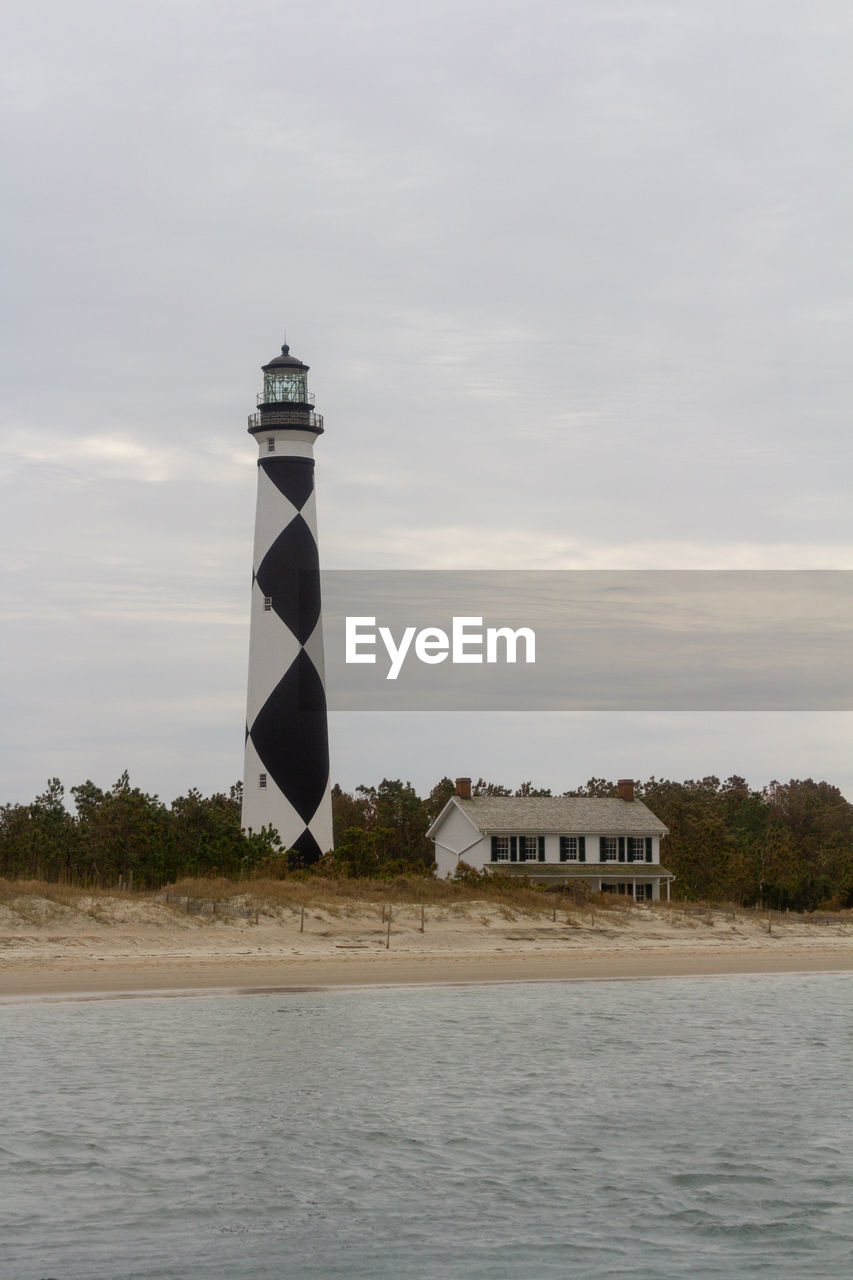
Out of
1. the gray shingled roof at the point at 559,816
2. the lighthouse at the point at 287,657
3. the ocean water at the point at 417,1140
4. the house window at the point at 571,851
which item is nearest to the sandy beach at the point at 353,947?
the ocean water at the point at 417,1140

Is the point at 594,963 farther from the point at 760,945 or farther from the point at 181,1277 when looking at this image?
the point at 181,1277

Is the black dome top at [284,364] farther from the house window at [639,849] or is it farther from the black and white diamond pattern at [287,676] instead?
the house window at [639,849]

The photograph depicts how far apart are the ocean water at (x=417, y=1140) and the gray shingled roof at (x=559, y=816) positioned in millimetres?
20661

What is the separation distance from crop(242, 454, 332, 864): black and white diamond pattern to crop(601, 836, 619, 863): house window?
427 inches

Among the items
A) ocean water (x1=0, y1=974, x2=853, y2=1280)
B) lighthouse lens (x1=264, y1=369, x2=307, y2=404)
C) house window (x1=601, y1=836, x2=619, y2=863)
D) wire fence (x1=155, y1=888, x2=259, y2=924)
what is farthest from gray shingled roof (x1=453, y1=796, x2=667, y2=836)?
ocean water (x1=0, y1=974, x2=853, y2=1280)

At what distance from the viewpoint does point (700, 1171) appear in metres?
15.2

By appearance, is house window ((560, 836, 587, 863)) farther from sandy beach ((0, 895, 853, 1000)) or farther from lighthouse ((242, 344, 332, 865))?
lighthouse ((242, 344, 332, 865))

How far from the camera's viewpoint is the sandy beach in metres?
27.8

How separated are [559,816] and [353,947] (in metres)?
17.8

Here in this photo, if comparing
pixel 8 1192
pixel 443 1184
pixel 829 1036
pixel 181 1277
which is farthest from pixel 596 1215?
pixel 829 1036

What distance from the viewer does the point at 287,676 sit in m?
42.0

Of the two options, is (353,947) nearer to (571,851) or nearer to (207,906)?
(207,906)

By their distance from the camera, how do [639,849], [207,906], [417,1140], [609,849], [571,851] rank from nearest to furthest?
[417,1140]
[207,906]
[571,851]
[609,849]
[639,849]

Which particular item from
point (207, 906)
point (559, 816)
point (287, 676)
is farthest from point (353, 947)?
point (559, 816)
